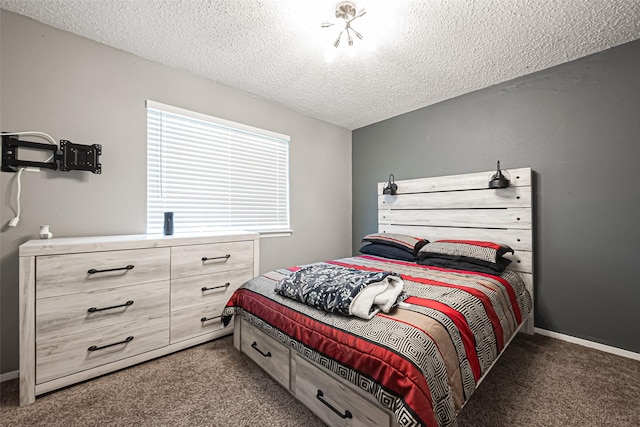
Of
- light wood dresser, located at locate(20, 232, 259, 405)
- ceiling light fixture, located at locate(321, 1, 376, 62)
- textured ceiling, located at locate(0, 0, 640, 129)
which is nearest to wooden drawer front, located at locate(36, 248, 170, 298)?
light wood dresser, located at locate(20, 232, 259, 405)

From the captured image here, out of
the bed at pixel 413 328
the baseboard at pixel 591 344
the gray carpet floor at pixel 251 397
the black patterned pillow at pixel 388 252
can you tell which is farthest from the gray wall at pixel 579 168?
the black patterned pillow at pixel 388 252

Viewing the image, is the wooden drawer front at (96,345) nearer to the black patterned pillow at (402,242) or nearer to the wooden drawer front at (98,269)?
the wooden drawer front at (98,269)

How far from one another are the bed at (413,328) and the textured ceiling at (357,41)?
3.33ft

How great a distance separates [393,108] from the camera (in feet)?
10.6

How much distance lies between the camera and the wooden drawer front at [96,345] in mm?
1521

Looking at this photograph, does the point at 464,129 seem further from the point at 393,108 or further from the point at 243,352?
the point at 243,352

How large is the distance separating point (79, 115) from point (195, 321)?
5.72ft

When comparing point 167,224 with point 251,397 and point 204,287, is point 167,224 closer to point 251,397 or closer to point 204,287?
point 204,287

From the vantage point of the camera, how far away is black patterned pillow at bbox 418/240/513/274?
Result: 216 centimetres

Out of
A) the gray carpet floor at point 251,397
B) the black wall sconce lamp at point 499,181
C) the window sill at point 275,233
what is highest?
the black wall sconce lamp at point 499,181

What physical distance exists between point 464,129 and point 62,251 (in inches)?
138

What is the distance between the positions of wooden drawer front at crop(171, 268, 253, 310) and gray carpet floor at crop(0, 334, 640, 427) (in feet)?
1.30

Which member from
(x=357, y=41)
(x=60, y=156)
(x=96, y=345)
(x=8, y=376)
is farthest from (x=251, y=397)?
(x=357, y=41)

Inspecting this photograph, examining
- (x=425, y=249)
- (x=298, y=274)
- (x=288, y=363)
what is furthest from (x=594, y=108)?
(x=288, y=363)
